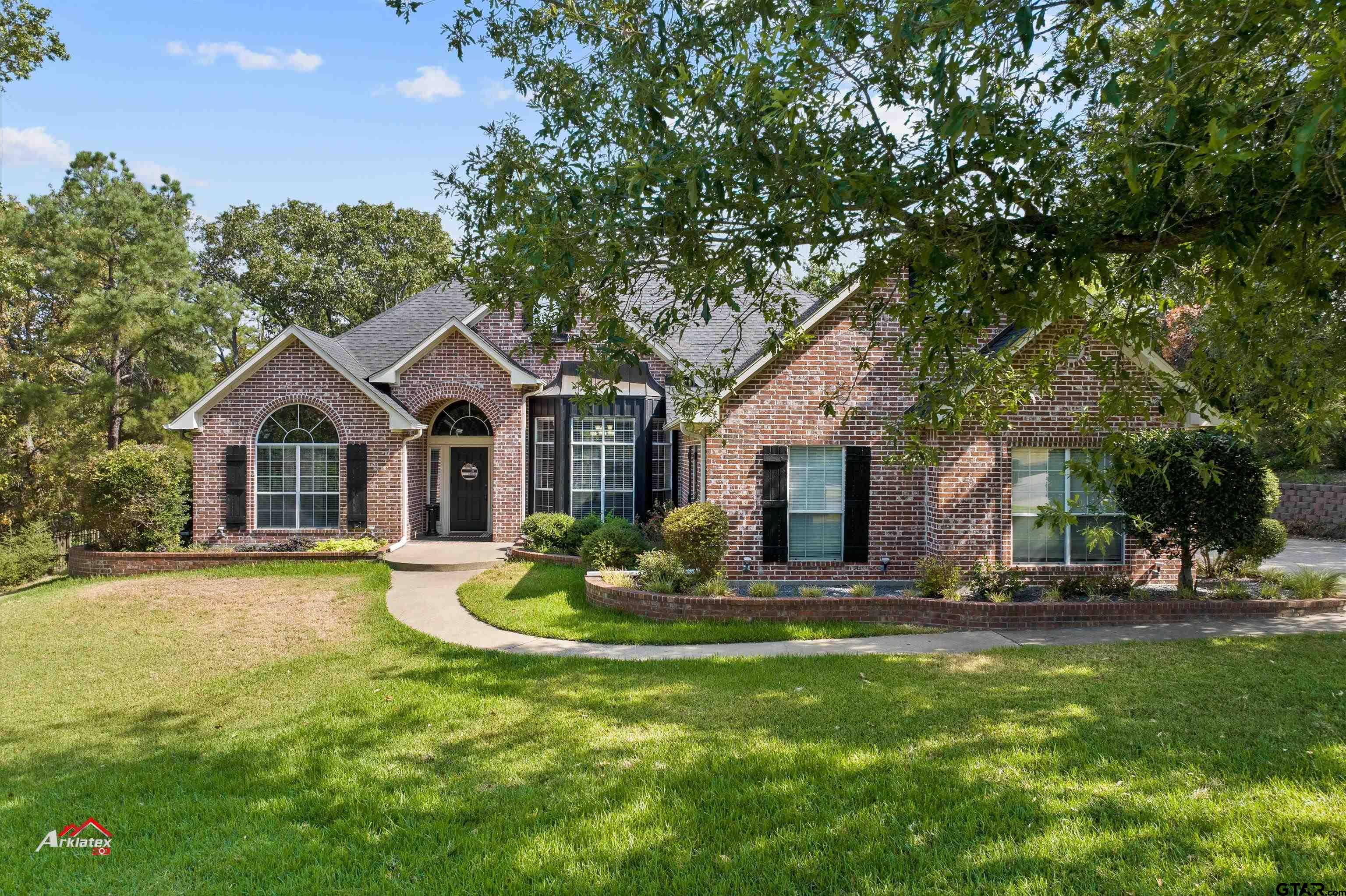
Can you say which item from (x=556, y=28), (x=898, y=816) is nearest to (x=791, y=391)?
(x=556, y=28)

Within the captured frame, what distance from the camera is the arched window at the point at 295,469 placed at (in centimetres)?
1772

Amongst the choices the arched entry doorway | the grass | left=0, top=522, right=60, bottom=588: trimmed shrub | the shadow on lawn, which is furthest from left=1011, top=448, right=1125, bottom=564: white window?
left=0, top=522, right=60, bottom=588: trimmed shrub

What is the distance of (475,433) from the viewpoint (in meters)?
19.8

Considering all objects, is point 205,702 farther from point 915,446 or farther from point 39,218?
point 39,218

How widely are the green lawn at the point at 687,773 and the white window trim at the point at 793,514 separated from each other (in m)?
4.06

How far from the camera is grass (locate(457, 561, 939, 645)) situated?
1021cm

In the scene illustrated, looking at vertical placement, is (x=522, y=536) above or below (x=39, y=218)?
below

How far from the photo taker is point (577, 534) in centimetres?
1659

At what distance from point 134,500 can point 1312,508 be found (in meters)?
32.6

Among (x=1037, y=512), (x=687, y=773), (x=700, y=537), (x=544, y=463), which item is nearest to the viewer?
(x=687, y=773)

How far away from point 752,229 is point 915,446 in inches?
124

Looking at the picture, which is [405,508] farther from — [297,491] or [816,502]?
[816,502]

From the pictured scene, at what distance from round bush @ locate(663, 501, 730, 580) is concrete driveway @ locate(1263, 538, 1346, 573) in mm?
11049

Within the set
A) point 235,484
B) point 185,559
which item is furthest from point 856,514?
point 185,559
